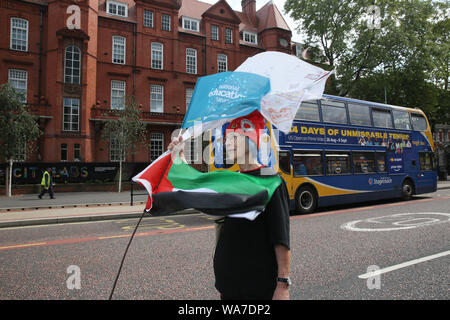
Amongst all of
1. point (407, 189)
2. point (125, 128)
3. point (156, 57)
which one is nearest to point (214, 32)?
point (156, 57)

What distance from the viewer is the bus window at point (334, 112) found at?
10320mm

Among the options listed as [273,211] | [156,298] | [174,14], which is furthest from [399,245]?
[174,14]

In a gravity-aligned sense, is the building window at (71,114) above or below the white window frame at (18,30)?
below

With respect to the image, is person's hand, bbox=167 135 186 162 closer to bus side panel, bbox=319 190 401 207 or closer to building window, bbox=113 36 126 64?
bus side panel, bbox=319 190 401 207

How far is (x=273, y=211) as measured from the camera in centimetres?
162

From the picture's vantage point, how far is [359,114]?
11.2 meters

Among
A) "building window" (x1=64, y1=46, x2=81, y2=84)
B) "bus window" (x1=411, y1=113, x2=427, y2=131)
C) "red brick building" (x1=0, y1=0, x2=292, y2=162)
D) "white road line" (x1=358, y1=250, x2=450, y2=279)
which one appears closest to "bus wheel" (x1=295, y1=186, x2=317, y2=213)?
"white road line" (x1=358, y1=250, x2=450, y2=279)

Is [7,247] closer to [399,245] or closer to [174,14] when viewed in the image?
[399,245]

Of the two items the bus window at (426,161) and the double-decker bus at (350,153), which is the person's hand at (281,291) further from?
the bus window at (426,161)

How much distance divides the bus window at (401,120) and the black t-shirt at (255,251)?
13.1 metres

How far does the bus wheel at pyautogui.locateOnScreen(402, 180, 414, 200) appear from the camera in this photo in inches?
503

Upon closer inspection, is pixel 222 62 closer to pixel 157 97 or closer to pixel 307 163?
pixel 157 97

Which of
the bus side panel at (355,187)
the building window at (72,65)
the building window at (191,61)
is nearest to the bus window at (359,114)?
the bus side panel at (355,187)
